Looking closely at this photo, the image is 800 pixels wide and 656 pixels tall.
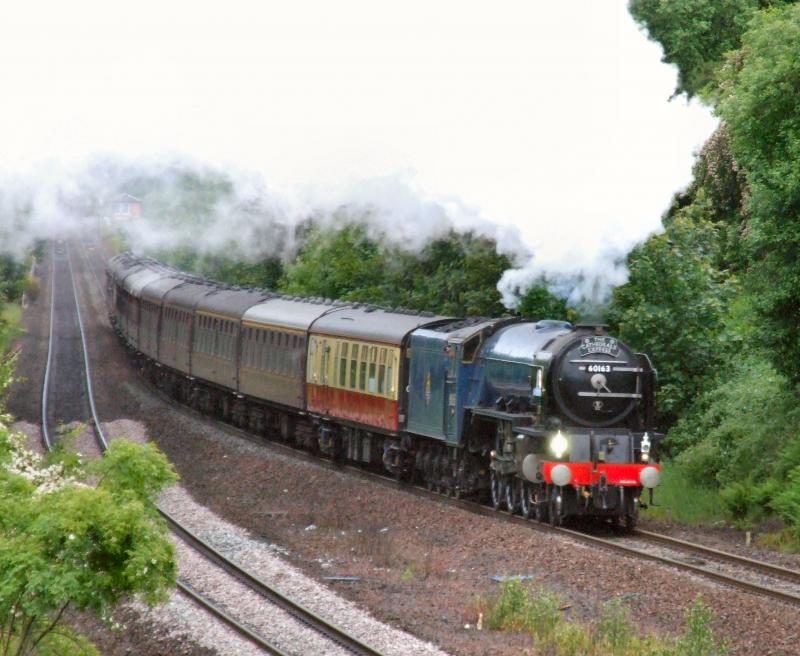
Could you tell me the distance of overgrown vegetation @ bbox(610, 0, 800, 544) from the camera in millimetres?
18625

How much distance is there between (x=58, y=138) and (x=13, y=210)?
141cm

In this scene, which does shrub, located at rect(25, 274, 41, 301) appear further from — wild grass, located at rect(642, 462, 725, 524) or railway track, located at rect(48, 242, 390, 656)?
wild grass, located at rect(642, 462, 725, 524)

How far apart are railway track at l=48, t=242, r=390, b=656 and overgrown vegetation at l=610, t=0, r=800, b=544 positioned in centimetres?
718

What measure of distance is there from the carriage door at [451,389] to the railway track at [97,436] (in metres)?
4.42

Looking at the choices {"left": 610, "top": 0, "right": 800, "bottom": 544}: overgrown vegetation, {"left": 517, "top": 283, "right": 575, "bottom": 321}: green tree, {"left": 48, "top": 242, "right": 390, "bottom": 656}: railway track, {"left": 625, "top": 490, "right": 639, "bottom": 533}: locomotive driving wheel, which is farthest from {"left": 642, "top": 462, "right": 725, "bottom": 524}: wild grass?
{"left": 48, "top": 242, "right": 390, "bottom": 656}: railway track

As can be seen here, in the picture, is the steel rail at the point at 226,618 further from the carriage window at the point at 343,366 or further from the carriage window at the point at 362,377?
the carriage window at the point at 343,366

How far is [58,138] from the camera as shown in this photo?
20547 millimetres

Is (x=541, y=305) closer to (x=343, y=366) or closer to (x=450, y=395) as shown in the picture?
(x=450, y=395)

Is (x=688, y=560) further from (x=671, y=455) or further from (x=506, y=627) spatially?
(x=671, y=455)

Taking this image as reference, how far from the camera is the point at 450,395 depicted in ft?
67.9

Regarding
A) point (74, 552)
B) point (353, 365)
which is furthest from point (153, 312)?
point (74, 552)

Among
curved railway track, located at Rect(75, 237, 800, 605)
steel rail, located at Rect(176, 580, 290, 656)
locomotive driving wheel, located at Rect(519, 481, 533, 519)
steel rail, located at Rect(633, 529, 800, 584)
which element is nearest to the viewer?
steel rail, located at Rect(176, 580, 290, 656)

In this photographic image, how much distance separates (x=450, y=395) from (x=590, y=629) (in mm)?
7917

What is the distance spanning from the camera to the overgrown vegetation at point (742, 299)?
18.6 meters
